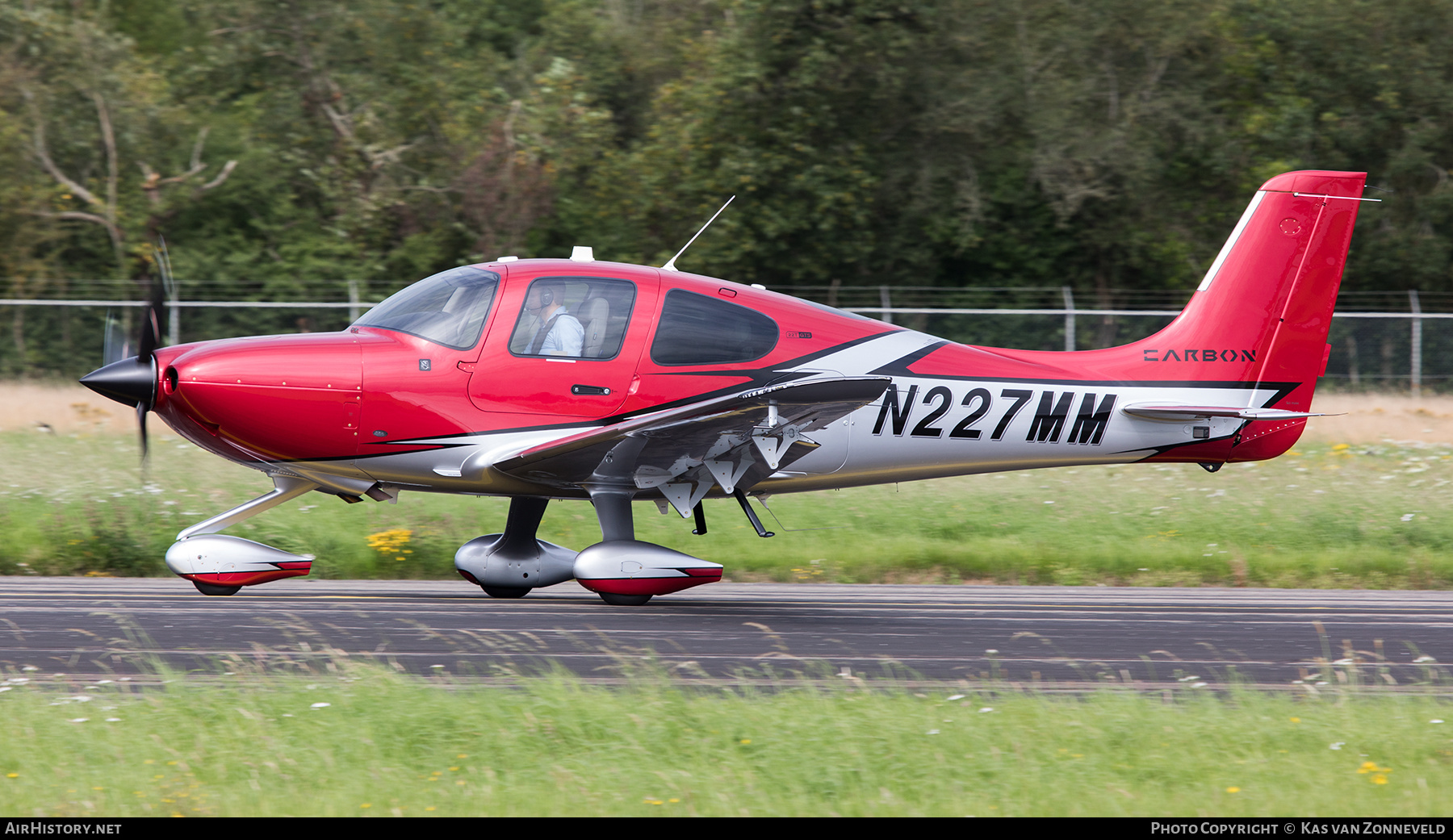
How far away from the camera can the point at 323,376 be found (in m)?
8.35

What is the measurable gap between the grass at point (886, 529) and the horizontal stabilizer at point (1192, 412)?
6.32ft

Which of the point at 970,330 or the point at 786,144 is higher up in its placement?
the point at 786,144

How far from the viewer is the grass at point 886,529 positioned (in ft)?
35.0

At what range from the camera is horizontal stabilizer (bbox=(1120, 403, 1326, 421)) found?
9672mm

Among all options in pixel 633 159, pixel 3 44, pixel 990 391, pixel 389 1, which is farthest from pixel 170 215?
pixel 990 391

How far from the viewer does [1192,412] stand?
972 centimetres

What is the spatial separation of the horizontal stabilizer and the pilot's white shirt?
13.3 feet

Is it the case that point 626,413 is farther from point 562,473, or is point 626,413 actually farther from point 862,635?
point 862,635

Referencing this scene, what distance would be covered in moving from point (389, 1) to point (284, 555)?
74.9ft

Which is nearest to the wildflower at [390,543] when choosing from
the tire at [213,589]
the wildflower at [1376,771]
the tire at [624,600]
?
the tire at [213,589]

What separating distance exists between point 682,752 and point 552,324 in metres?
4.14

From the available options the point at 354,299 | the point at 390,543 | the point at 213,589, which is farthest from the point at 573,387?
the point at 354,299

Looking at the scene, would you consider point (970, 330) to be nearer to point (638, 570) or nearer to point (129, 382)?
point (638, 570)

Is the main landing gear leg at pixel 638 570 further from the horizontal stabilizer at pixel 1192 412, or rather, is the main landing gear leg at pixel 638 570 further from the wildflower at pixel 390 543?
the horizontal stabilizer at pixel 1192 412
